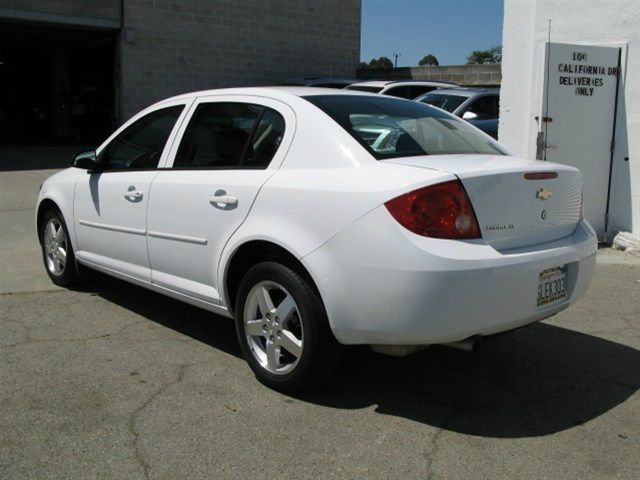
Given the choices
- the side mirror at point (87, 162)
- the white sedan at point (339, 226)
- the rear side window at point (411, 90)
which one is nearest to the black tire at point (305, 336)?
the white sedan at point (339, 226)

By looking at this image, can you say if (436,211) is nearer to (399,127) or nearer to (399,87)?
(399,127)

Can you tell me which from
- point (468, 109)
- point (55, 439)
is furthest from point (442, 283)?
point (468, 109)

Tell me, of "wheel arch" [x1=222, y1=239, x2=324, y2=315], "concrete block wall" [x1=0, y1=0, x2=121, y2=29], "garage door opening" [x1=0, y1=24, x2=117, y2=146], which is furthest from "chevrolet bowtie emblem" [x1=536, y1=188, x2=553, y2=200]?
"garage door opening" [x1=0, y1=24, x2=117, y2=146]

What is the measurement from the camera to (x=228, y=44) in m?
20.2

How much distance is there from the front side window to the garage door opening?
56.4ft

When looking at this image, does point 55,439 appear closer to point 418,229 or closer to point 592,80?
point 418,229

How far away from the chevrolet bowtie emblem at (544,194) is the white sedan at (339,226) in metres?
0.01

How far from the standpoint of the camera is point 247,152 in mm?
4102

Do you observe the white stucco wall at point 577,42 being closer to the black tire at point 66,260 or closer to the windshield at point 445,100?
the windshield at point 445,100

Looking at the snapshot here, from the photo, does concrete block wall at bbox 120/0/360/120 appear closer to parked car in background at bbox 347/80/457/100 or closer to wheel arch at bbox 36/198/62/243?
parked car in background at bbox 347/80/457/100

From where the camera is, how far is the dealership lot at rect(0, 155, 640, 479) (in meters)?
3.09

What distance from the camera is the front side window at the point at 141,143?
4.79 metres

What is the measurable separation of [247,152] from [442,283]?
61.4 inches

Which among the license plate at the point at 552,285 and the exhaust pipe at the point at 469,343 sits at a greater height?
the license plate at the point at 552,285
